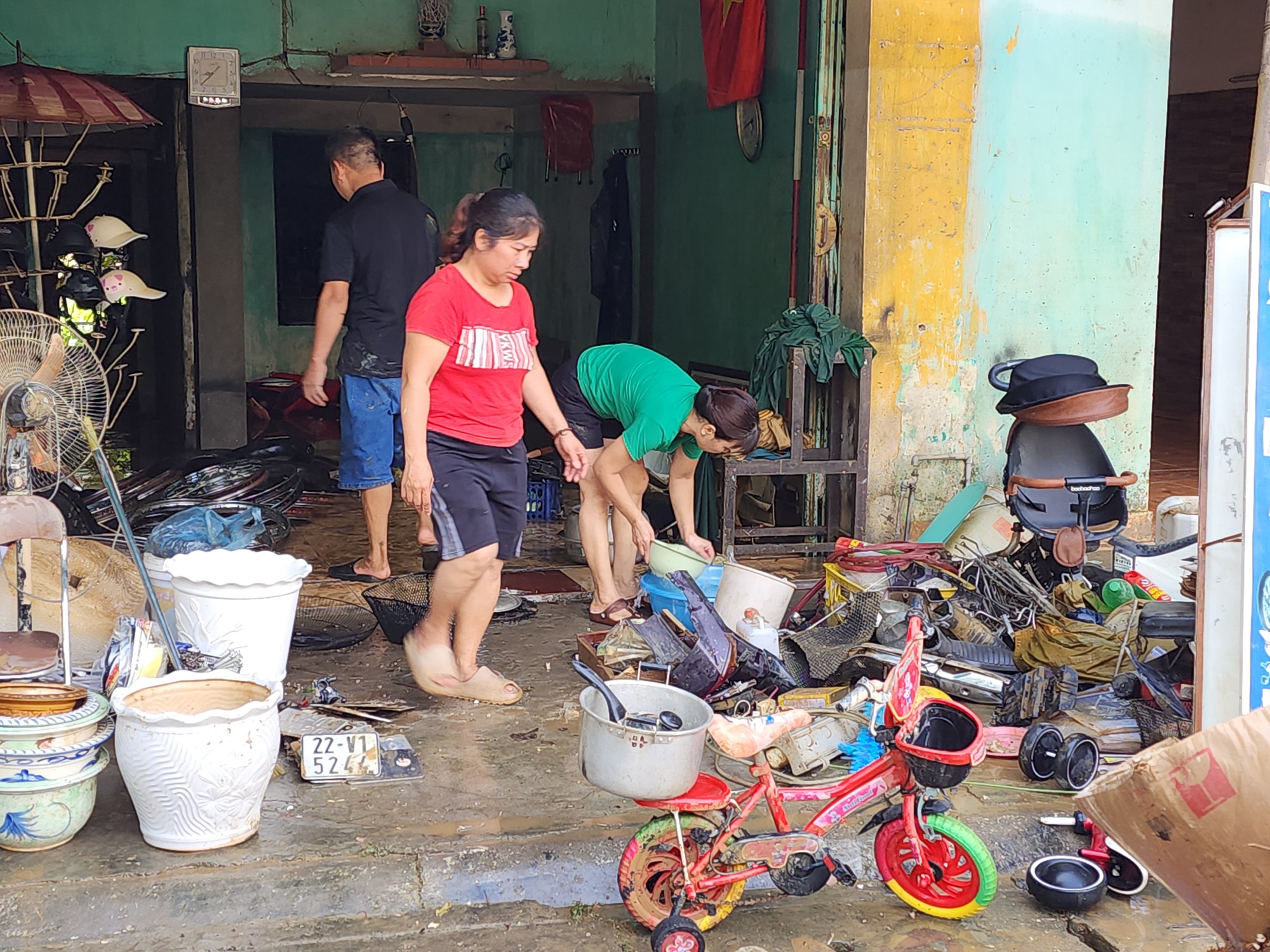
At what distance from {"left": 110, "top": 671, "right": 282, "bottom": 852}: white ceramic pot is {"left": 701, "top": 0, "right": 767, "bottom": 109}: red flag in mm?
6015

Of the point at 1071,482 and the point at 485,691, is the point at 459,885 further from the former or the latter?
the point at 1071,482

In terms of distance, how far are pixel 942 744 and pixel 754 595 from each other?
1742mm

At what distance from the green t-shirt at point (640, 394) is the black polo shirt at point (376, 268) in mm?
1016

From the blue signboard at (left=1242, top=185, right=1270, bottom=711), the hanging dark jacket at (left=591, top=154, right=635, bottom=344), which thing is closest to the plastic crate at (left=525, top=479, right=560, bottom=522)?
the hanging dark jacket at (left=591, top=154, right=635, bottom=344)

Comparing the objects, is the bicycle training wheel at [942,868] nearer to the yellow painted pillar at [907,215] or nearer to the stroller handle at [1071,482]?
the stroller handle at [1071,482]

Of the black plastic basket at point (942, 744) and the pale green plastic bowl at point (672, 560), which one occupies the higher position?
the pale green plastic bowl at point (672, 560)

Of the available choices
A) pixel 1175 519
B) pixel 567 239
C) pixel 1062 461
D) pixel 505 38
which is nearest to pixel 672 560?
pixel 1062 461

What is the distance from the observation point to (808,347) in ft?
22.9

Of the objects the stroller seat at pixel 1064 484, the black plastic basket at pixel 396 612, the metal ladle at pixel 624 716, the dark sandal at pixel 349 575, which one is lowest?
the dark sandal at pixel 349 575

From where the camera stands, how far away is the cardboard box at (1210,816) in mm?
2338

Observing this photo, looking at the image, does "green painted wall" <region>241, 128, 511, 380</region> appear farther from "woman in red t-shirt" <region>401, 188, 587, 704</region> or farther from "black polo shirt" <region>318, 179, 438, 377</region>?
"woman in red t-shirt" <region>401, 188, 587, 704</region>

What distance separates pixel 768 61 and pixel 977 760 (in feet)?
20.1

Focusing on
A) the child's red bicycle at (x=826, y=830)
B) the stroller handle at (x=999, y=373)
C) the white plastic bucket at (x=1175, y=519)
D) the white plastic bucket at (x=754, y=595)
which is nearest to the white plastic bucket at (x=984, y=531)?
the stroller handle at (x=999, y=373)

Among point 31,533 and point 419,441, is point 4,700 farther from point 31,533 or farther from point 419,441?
point 419,441
